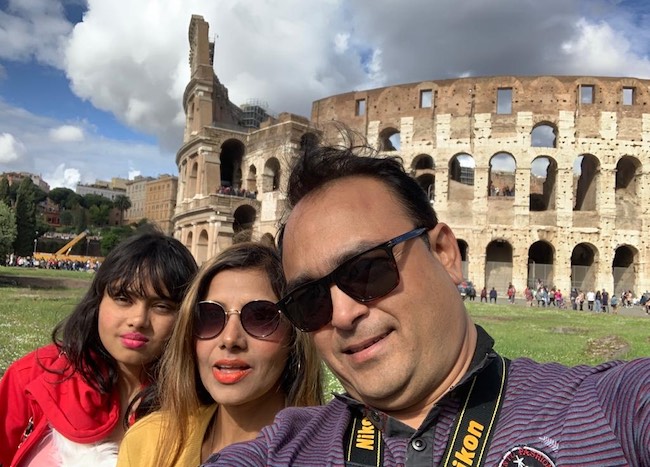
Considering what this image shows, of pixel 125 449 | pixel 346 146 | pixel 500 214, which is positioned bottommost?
pixel 125 449

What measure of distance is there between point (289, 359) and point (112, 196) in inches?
6287

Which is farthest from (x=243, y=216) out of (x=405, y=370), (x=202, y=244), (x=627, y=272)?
(x=405, y=370)

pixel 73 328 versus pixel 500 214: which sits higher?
pixel 500 214

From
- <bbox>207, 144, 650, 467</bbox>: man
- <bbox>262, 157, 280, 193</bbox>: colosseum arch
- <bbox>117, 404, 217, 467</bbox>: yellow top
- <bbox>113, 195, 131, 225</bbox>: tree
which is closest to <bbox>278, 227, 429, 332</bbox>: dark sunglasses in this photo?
<bbox>207, 144, 650, 467</bbox>: man

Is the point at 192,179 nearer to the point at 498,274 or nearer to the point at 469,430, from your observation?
the point at 498,274

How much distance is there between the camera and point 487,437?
128cm

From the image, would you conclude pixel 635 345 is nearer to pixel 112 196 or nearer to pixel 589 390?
pixel 589 390

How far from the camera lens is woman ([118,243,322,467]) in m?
2.25

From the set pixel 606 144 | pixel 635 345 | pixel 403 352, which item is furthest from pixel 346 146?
pixel 606 144

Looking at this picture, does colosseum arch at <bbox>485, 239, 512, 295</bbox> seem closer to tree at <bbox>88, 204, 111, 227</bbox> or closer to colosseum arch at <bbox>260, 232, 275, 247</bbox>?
colosseum arch at <bbox>260, 232, 275, 247</bbox>

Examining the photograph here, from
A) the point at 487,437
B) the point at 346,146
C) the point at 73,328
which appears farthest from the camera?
the point at 73,328

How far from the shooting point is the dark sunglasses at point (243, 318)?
2338 mm

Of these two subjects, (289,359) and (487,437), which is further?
(289,359)

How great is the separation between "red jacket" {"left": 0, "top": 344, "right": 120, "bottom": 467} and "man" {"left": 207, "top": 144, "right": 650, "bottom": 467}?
5.22 feet
